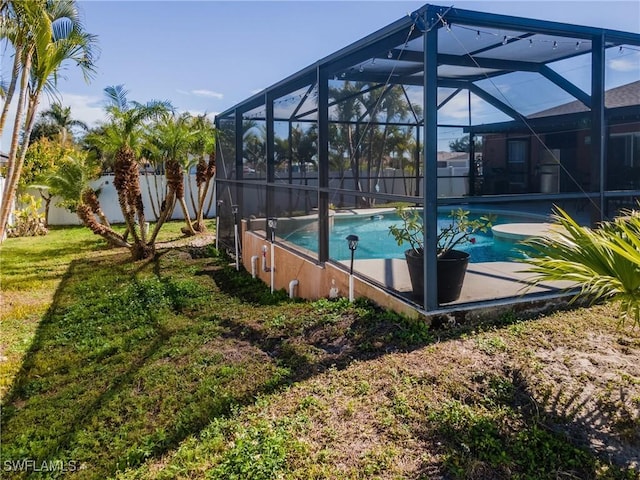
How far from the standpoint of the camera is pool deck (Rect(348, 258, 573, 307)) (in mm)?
4695

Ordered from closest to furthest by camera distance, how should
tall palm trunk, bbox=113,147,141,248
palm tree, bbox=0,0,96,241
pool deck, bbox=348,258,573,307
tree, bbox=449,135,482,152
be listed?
pool deck, bbox=348,258,573,307, palm tree, bbox=0,0,96,241, tree, bbox=449,135,482,152, tall palm trunk, bbox=113,147,141,248

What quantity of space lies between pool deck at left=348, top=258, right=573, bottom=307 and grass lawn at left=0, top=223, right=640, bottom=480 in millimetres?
278

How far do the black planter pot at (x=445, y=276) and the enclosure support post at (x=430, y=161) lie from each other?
0.33ft

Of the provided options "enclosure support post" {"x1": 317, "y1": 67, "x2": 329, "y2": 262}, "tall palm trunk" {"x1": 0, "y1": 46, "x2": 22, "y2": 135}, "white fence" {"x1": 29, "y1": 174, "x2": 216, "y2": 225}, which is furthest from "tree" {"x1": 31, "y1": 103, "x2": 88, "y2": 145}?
"enclosure support post" {"x1": 317, "y1": 67, "x2": 329, "y2": 262}

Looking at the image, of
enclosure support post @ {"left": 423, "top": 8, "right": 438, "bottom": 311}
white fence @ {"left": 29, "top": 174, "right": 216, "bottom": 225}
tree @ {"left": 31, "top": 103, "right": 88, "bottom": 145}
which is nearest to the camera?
enclosure support post @ {"left": 423, "top": 8, "right": 438, "bottom": 311}

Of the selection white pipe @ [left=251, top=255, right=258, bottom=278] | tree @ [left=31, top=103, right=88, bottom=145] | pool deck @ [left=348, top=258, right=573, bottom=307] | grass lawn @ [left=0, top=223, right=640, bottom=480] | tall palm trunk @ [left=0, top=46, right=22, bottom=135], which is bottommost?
grass lawn @ [left=0, top=223, right=640, bottom=480]

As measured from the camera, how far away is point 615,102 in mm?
5309

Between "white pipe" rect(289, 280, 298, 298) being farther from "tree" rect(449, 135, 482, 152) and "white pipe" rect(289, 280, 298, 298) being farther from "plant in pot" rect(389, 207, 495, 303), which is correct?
"tree" rect(449, 135, 482, 152)

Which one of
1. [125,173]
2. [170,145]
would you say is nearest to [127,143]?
[125,173]

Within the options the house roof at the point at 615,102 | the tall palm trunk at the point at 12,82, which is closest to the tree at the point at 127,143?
the tall palm trunk at the point at 12,82

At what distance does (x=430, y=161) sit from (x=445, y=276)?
102 cm

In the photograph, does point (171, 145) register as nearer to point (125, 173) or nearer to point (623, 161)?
point (125, 173)

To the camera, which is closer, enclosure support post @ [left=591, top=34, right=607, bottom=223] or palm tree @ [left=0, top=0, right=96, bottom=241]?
enclosure support post @ [left=591, top=34, right=607, bottom=223]

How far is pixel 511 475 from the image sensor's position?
101 inches
